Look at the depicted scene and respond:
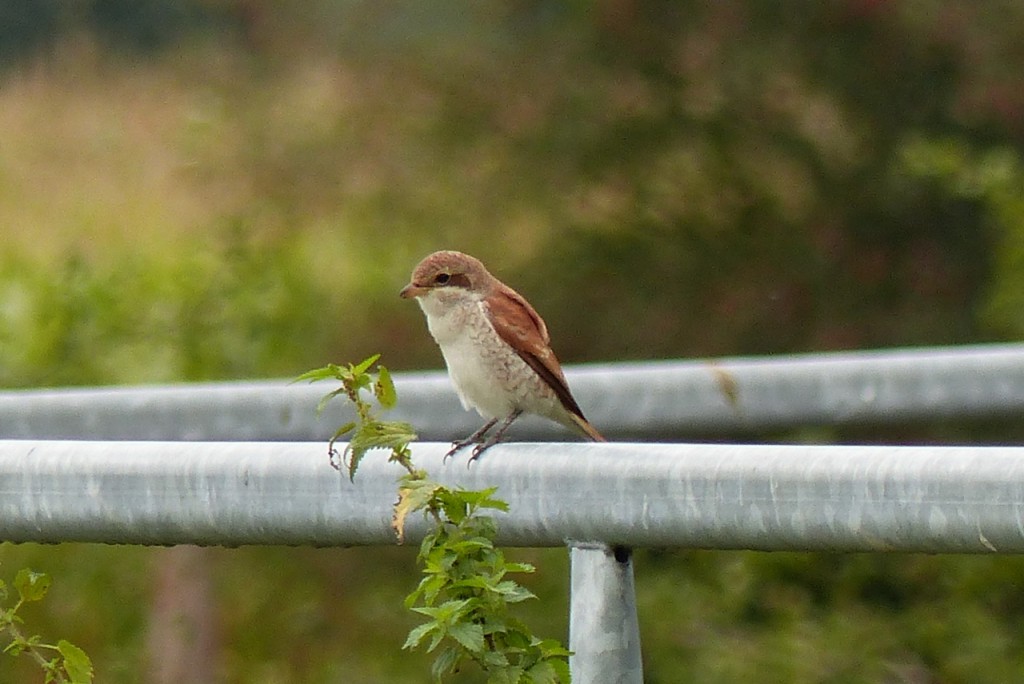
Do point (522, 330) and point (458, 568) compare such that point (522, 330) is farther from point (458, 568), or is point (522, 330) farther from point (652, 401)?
point (458, 568)

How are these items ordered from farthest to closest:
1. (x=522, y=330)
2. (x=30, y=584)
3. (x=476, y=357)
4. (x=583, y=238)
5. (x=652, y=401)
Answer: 1. (x=583, y=238)
2. (x=522, y=330)
3. (x=476, y=357)
4. (x=652, y=401)
5. (x=30, y=584)

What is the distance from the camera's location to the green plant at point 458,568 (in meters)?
1.90

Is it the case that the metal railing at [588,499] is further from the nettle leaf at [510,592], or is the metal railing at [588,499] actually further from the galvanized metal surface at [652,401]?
the galvanized metal surface at [652,401]

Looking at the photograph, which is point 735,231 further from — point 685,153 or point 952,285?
point 952,285

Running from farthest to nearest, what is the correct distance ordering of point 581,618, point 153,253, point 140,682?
point 153,253
point 140,682
point 581,618

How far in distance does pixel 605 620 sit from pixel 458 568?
17 cm

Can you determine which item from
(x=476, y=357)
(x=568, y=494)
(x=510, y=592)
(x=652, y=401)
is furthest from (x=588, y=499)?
(x=476, y=357)

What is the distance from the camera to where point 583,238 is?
22.5ft

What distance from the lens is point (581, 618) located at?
75.9 inches

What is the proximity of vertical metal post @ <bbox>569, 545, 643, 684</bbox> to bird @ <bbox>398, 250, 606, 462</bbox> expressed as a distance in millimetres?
1506

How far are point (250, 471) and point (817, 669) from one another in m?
3.62

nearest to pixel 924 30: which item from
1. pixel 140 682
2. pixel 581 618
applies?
pixel 140 682

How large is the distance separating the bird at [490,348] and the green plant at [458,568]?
1.46m

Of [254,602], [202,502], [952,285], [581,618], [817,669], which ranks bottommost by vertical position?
[581,618]
